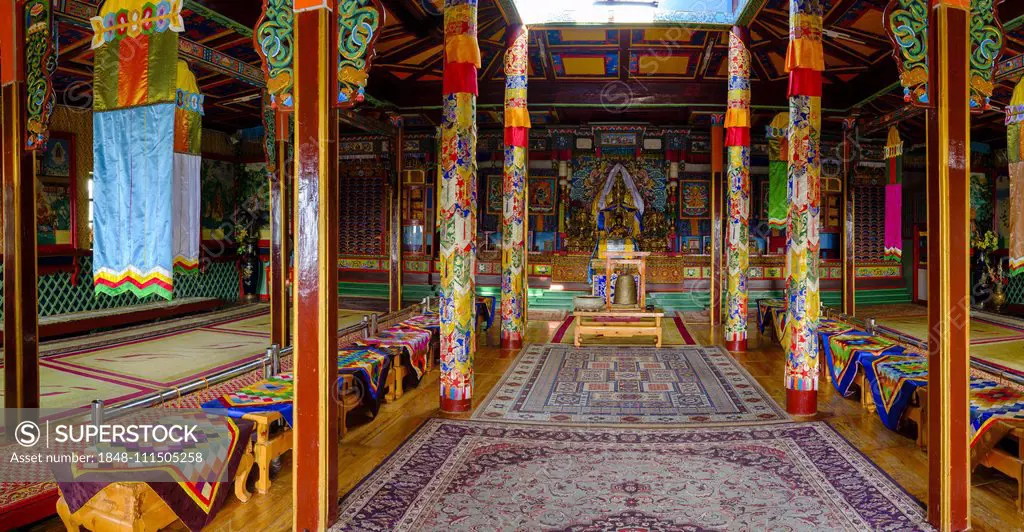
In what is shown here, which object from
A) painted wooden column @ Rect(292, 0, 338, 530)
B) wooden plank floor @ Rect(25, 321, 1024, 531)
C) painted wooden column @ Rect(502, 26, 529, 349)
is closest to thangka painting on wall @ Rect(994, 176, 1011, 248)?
wooden plank floor @ Rect(25, 321, 1024, 531)

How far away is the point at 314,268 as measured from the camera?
3.05 meters

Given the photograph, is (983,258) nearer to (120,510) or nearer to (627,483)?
(627,483)

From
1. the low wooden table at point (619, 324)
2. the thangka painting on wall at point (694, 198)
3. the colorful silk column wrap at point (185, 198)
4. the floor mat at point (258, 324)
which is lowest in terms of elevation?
the floor mat at point (258, 324)

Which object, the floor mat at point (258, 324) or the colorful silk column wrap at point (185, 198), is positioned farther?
the floor mat at point (258, 324)

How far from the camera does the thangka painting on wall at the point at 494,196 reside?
13.6 metres

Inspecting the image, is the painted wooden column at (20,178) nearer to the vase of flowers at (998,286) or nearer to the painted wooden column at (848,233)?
the painted wooden column at (848,233)

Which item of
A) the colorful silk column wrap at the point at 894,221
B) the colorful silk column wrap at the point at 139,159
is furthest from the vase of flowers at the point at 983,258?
the colorful silk column wrap at the point at 139,159

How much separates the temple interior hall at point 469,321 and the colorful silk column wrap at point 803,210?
0.03 m

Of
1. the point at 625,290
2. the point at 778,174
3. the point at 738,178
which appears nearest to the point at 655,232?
the point at 778,174

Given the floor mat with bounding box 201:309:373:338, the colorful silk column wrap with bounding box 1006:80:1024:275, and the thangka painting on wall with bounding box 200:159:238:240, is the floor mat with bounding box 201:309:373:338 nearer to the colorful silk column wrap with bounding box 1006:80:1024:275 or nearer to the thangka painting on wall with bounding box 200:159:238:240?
the thangka painting on wall with bounding box 200:159:238:240

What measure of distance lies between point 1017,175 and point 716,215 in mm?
4868

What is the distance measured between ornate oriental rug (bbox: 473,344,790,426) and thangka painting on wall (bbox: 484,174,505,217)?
20.1 feet

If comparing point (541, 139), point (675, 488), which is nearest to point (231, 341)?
point (675, 488)

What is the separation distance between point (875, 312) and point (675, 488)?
10481 millimetres
